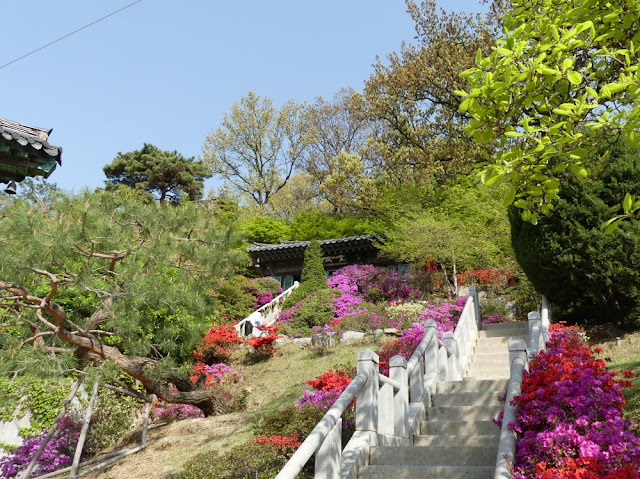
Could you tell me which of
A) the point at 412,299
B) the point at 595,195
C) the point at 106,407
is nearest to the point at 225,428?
the point at 106,407

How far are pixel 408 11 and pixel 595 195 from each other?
1649 centimetres

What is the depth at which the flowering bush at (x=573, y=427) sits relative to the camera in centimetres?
425

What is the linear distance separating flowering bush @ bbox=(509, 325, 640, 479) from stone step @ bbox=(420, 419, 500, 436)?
883 millimetres

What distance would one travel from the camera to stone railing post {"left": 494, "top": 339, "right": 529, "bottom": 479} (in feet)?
15.4

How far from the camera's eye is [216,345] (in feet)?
52.7

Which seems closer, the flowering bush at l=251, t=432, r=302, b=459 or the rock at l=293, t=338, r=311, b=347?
the flowering bush at l=251, t=432, r=302, b=459

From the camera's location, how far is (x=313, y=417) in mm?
8094

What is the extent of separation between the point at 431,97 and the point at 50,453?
19492 mm

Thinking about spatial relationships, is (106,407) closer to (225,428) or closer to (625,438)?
(225,428)

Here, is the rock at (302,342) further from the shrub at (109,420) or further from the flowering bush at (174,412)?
the shrub at (109,420)

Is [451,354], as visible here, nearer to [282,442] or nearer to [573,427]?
[282,442]

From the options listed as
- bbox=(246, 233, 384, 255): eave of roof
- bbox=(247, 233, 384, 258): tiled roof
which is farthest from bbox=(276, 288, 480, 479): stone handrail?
bbox=(247, 233, 384, 258): tiled roof

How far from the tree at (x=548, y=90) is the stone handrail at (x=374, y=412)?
8.05 ft

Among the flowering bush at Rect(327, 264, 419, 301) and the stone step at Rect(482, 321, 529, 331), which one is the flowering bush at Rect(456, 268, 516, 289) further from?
the stone step at Rect(482, 321, 529, 331)
